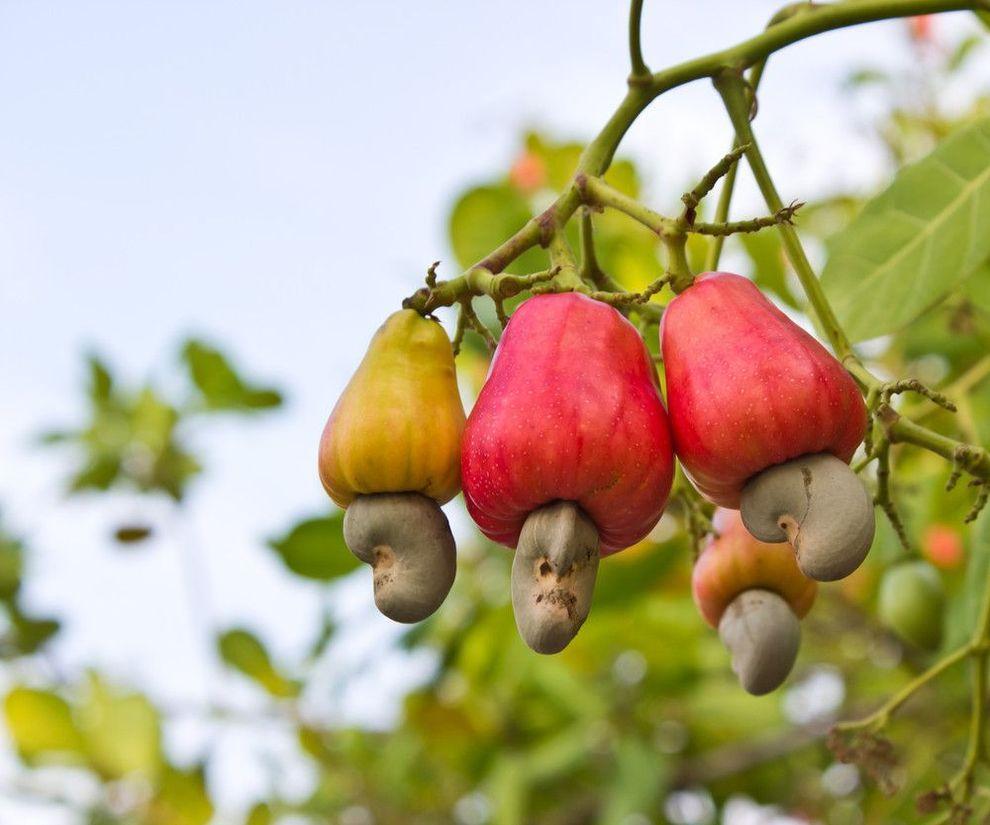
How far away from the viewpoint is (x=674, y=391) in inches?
38.1

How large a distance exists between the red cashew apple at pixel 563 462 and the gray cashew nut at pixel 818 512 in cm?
8

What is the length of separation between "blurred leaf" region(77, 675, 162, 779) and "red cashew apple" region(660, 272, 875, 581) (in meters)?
2.26

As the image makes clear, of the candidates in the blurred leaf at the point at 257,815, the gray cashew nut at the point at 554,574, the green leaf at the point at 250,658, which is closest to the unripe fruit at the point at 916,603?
the gray cashew nut at the point at 554,574

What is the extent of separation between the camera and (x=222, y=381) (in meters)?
3.01

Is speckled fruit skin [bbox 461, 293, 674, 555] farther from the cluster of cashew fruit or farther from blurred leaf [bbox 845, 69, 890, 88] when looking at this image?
blurred leaf [bbox 845, 69, 890, 88]

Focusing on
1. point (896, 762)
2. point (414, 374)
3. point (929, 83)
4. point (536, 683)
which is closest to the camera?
point (414, 374)

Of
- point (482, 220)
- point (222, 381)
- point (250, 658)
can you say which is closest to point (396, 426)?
point (482, 220)

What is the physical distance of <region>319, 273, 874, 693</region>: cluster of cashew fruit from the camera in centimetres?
90

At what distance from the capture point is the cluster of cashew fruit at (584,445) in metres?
0.90

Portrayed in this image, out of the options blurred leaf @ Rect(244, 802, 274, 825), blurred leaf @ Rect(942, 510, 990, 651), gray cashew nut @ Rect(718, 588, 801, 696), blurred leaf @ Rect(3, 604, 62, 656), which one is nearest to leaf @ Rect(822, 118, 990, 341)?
blurred leaf @ Rect(942, 510, 990, 651)

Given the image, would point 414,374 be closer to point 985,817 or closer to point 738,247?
point 985,817

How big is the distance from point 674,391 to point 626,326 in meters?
0.08

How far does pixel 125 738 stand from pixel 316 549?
1.28m

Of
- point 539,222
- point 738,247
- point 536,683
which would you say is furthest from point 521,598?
point 536,683
